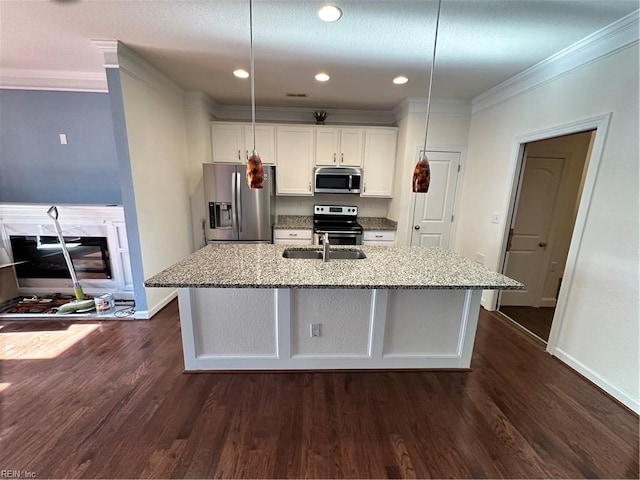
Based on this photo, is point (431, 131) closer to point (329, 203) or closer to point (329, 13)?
point (329, 203)

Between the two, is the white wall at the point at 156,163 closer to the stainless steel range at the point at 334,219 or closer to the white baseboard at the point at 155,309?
the white baseboard at the point at 155,309

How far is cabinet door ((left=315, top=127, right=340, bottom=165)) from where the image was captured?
3920mm

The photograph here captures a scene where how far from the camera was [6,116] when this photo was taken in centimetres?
309

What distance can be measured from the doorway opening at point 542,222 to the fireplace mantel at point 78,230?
4.60m

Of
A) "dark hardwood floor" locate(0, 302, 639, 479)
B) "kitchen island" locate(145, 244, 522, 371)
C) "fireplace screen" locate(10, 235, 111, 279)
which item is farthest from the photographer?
"fireplace screen" locate(10, 235, 111, 279)

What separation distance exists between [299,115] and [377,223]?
2.10 m

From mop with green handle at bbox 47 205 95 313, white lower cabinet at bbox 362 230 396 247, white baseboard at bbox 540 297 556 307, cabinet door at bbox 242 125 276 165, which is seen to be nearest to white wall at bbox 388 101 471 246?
white lower cabinet at bbox 362 230 396 247

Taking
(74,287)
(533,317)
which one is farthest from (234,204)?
(533,317)

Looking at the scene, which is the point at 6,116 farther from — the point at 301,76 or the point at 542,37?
the point at 542,37

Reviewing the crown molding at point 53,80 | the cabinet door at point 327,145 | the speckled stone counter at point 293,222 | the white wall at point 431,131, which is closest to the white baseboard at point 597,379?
the white wall at point 431,131

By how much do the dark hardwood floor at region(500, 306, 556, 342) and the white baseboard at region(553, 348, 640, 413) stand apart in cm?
40

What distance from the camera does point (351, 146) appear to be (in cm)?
397

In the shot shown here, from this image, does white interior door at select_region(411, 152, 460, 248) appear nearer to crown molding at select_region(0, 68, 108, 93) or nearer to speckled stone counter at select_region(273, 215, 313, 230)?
speckled stone counter at select_region(273, 215, 313, 230)

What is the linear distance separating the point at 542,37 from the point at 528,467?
9.61ft
